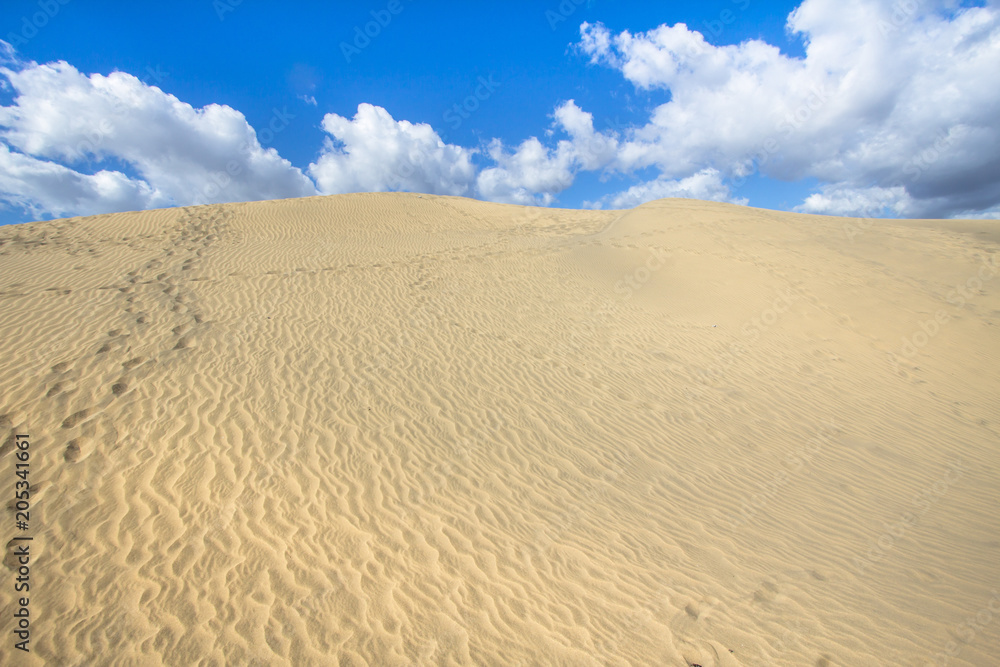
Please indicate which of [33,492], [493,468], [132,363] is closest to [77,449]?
[33,492]

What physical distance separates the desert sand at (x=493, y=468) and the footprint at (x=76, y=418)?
35mm

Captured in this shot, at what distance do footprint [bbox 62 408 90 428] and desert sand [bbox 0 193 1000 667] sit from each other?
4 cm

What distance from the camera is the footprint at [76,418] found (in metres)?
5.50

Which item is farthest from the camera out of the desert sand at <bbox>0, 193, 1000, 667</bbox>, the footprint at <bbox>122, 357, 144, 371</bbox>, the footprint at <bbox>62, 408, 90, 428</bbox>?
the footprint at <bbox>122, 357, 144, 371</bbox>

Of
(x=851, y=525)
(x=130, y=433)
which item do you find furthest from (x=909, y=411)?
(x=130, y=433)

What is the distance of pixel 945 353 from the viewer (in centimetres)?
1037

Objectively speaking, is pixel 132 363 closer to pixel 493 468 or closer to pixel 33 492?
pixel 33 492

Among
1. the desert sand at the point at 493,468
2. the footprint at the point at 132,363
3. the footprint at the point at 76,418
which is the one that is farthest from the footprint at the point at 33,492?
the footprint at the point at 132,363

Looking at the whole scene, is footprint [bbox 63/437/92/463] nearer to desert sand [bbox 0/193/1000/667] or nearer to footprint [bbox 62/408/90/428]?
desert sand [bbox 0/193/1000/667]

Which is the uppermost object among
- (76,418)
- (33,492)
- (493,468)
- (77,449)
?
(76,418)

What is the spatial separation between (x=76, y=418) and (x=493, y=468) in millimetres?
5805

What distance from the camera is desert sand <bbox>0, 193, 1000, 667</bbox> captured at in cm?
357

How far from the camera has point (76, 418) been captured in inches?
222

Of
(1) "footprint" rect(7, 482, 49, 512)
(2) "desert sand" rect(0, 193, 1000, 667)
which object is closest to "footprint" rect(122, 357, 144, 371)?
(2) "desert sand" rect(0, 193, 1000, 667)
